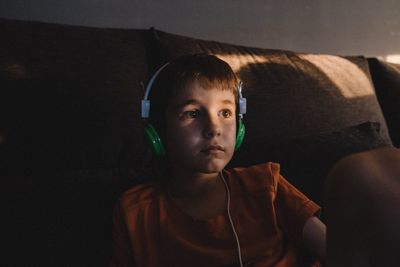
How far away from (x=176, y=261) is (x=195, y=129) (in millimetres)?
273

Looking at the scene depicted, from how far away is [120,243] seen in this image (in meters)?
0.90

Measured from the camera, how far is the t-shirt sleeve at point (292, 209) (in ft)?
2.81

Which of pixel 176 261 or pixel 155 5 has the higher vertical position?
pixel 155 5

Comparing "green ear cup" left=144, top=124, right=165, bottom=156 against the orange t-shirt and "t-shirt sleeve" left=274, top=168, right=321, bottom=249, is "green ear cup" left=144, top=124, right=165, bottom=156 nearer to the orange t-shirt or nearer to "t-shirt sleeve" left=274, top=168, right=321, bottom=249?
the orange t-shirt

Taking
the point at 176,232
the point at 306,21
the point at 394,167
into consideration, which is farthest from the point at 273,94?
the point at 394,167

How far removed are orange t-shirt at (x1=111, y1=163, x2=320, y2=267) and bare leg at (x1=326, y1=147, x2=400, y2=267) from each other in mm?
504

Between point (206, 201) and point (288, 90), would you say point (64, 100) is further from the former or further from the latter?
point (288, 90)

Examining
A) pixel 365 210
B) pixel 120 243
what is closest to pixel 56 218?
pixel 120 243

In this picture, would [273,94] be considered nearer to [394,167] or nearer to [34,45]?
[34,45]

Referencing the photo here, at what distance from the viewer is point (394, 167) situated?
33cm

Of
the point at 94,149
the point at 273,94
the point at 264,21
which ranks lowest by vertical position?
the point at 94,149

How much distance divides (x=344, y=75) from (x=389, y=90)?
0.87 feet

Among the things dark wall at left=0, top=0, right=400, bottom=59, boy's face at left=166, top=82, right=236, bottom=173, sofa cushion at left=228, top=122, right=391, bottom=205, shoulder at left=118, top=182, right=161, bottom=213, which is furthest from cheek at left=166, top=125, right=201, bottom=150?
dark wall at left=0, top=0, right=400, bottom=59

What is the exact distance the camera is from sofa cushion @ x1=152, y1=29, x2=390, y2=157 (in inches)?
47.4
